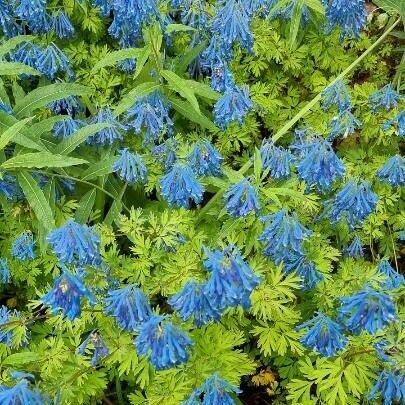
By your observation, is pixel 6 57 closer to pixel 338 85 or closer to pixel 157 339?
pixel 338 85

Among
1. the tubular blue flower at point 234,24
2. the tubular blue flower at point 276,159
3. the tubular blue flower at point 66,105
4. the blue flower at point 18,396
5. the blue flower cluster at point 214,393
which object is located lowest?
the blue flower at point 18,396

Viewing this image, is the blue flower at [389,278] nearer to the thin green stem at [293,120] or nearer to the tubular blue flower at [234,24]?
the thin green stem at [293,120]

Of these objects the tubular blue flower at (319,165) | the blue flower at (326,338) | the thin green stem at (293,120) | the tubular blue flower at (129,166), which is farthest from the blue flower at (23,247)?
the blue flower at (326,338)

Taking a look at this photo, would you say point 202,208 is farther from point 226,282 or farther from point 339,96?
point 226,282

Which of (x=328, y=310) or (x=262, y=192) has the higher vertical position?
(x=262, y=192)

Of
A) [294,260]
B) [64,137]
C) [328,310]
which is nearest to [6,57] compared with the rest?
[64,137]

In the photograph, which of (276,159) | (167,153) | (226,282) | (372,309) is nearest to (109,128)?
(167,153)

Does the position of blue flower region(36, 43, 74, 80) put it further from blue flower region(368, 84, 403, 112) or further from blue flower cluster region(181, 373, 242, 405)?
blue flower cluster region(181, 373, 242, 405)
